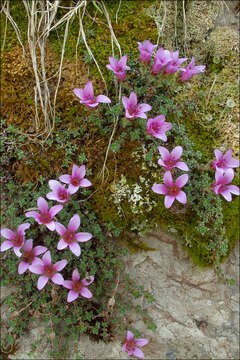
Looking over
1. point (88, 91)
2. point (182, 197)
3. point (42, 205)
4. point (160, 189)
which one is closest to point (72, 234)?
point (42, 205)

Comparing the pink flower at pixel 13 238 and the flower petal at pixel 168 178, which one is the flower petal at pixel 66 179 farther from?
the flower petal at pixel 168 178

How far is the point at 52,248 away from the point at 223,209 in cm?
143

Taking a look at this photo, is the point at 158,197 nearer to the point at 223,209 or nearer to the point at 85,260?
the point at 223,209

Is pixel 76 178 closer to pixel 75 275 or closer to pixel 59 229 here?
pixel 59 229

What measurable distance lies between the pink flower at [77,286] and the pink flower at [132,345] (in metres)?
0.55

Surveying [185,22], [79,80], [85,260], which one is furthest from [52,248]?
[185,22]

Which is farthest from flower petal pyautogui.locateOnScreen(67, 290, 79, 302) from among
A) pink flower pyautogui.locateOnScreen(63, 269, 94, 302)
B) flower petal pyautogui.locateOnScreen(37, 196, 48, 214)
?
flower petal pyautogui.locateOnScreen(37, 196, 48, 214)

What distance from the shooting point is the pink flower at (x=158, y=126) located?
→ 2.41 meters

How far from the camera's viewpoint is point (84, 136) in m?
2.71

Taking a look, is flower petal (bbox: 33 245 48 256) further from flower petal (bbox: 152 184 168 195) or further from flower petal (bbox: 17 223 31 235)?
flower petal (bbox: 152 184 168 195)

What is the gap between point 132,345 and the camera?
271 centimetres

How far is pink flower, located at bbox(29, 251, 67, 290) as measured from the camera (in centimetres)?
234

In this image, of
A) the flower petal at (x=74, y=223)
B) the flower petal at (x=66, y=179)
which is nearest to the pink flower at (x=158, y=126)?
the flower petal at (x=66, y=179)

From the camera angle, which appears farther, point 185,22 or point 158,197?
point 185,22
